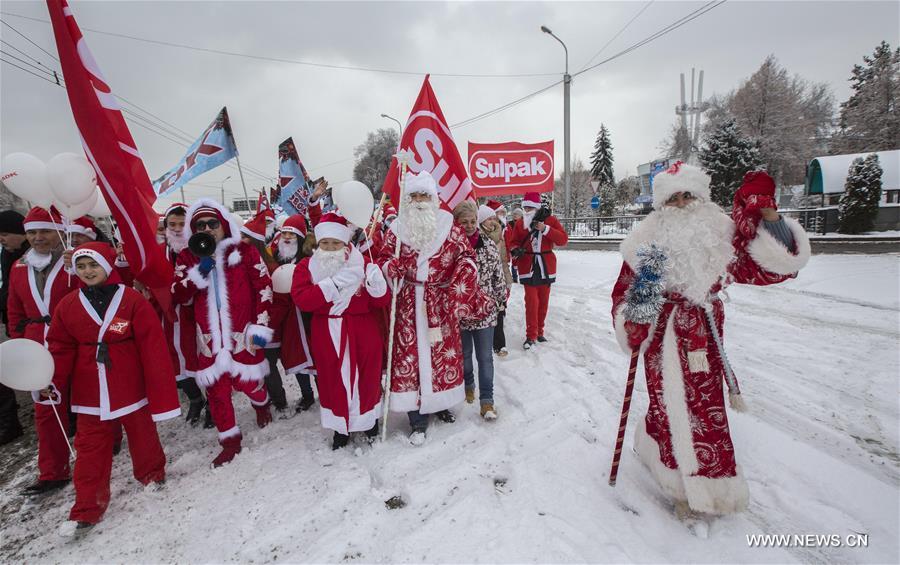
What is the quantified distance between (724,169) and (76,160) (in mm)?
24978

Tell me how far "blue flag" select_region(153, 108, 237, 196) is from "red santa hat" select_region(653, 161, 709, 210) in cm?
456

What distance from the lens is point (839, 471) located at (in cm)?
273

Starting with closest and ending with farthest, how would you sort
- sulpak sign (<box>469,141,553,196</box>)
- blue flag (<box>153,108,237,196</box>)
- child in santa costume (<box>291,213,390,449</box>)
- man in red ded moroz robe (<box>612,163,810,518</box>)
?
man in red ded moroz robe (<box>612,163,810,518</box>)
child in santa costume (<box>291,213,390,449</box>)
blue flag (<box>153,108,237,196</box>)
sulpak sign (<box>469,141,553,196</box>)

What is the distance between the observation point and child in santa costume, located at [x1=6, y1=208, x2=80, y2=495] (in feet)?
10.1

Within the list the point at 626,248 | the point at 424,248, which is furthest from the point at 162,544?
the point at 626,248

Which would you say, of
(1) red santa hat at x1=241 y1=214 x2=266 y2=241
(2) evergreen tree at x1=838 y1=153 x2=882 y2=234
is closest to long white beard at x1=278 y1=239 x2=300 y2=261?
(1) red santa hat at x1=241 y1=214 x2=266 y2=241

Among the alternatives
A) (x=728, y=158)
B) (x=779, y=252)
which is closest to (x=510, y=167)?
(x=779, y=252)

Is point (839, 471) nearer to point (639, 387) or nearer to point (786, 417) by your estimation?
point (786, 417)

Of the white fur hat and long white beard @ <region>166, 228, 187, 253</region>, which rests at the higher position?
the white fur hat

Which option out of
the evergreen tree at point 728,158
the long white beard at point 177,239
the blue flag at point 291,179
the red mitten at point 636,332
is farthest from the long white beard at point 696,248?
the evergreen tree at point 728,158

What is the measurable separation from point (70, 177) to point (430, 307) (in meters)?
2.79

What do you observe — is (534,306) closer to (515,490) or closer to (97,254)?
(515,490)

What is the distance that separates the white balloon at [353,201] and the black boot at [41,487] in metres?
3.08

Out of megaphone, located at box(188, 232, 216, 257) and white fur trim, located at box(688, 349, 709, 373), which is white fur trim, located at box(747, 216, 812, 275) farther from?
megaphone, located at box(188, 232, 216, 257)
